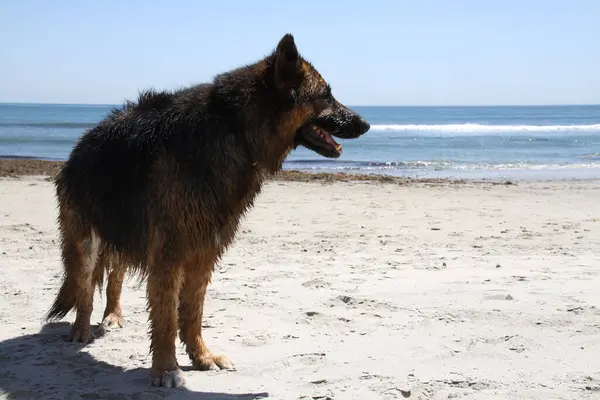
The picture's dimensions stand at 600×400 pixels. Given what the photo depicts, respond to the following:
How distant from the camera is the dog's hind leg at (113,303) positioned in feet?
19.9

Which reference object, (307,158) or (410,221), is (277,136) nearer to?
(410,221)

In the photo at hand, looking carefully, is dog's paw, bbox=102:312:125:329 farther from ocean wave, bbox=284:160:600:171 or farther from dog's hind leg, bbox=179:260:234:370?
ocean wave, bbox=284:160:600:171

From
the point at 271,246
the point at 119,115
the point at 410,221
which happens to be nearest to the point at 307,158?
the point at 410,221

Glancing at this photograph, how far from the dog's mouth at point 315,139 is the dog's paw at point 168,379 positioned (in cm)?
171

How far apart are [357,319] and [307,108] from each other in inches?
81.5

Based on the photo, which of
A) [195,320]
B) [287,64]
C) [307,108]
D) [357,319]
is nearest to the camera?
[287,64]

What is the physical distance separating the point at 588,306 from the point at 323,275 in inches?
102

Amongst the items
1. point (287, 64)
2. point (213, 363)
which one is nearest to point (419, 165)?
point (213, 363)

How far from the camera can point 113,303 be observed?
20.0ft

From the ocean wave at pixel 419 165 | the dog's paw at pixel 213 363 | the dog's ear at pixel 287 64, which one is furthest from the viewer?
the ocean wave at pixel 419 165

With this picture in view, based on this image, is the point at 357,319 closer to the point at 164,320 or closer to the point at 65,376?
the point at 164,320

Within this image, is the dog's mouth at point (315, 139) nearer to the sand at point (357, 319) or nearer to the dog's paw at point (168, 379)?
the sand at point (357, 319)

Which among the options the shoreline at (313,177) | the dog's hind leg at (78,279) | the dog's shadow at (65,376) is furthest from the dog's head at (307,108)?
the shoreline at (313,177)

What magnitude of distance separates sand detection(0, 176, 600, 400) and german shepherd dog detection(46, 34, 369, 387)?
57 centimetres
